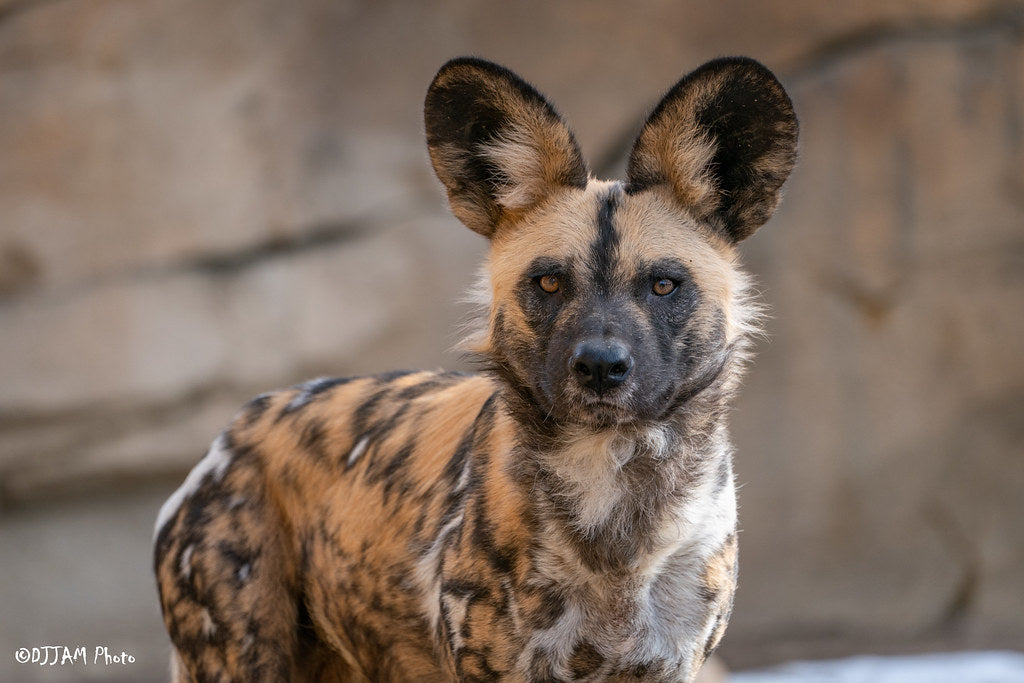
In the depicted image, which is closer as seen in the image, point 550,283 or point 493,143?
point 550,283

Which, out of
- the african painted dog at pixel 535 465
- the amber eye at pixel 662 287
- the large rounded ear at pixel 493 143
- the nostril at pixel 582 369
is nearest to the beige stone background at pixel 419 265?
the african painted dog at pixel 535 465

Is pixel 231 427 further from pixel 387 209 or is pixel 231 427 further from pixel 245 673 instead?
pixel 387 209

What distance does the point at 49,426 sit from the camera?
16.1 feet

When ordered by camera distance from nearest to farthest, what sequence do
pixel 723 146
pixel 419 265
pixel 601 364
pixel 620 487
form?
1. pixel 601 364
2. pixel 620 487
3. pixel 723 146
4. pixel 419 265

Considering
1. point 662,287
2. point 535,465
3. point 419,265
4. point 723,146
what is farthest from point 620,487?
point 419,265

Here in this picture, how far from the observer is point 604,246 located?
6.27 ft

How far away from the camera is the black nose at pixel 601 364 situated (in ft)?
5.74

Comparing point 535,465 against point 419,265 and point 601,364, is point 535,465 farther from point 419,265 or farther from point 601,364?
point 419,265

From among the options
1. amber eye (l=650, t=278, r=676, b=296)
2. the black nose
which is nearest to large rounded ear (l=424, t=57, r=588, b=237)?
amber eye (l=650, t=278, r=676, b=296)

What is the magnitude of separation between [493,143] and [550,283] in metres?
0.29

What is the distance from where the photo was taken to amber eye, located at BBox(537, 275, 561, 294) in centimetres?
191

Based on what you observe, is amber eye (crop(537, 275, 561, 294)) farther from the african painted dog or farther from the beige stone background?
the beige stone background

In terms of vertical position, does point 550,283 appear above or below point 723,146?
below

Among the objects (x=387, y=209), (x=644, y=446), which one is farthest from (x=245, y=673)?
(x=387, y=209)
